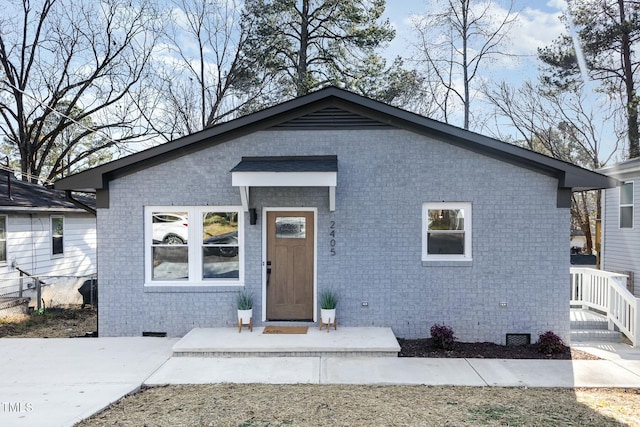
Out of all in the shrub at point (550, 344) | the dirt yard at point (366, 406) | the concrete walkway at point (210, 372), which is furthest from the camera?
the shrub at point (550, 344)

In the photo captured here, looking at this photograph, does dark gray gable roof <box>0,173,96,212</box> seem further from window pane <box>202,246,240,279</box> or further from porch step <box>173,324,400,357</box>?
porch step <box>173,324,400,357</box>

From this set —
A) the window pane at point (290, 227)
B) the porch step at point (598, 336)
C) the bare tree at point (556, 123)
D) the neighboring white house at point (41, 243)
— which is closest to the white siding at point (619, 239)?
the porch step at point (598, 336)

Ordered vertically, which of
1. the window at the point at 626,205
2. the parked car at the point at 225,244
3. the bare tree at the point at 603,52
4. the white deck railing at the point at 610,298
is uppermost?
the bare tree at the point at 603,52

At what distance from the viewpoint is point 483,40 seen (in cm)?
1962

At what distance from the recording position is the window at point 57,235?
516 inches

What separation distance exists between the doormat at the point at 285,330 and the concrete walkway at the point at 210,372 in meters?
0.80

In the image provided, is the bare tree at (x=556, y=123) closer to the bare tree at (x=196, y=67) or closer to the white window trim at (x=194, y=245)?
the bare tree at (x=196, y=67)

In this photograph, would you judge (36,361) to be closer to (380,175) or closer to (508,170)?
(380,175)

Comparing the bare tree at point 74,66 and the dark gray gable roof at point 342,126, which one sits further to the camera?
the bare tree at point 74,66

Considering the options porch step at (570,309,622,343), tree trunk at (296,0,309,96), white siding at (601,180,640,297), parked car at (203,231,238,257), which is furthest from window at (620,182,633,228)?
tree trunk at (296,0,309,96)

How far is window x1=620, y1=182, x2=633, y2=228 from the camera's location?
1170 cm

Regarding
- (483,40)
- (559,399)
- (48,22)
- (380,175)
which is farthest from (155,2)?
(559,399)

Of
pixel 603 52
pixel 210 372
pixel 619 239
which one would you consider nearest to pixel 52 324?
pixel 210 372

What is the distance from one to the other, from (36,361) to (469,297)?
702 cm
